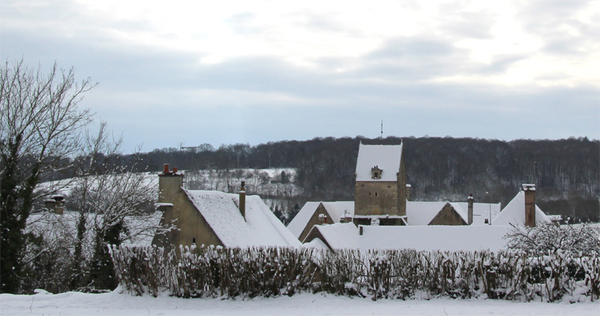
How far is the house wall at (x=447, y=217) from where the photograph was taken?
64688 mm

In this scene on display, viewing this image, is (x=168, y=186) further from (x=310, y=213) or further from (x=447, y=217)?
(x=447, y=217)

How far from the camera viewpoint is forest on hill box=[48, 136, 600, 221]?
14000 cm

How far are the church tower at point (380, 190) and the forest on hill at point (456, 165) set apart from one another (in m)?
69.5

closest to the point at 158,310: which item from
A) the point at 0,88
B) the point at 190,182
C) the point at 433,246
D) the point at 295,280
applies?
the point at 295,280

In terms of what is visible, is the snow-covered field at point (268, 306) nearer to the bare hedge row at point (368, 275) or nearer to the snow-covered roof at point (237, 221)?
the bare hedge row at point (368, 275)

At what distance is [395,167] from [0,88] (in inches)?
1900

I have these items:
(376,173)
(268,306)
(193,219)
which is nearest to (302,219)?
(376,173)

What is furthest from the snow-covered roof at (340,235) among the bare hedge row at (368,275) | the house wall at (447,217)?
the house wall at (447,217)

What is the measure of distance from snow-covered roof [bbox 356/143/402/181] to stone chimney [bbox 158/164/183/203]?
36.9 meters

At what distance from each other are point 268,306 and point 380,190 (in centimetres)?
4923

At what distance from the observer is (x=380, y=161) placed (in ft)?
214

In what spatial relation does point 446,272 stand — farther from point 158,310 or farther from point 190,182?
point 190,182

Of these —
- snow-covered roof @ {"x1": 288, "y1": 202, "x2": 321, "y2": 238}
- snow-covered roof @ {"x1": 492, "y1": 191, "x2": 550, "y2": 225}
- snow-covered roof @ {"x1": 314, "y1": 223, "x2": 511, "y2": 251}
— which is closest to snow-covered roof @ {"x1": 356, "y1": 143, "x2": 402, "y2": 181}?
snow-covered roof @ {"x1": 288, "y1": 202, "x2": 321, "y2": 238}

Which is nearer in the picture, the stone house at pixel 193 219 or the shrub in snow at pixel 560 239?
the shrub in snow at pixel 560 239
